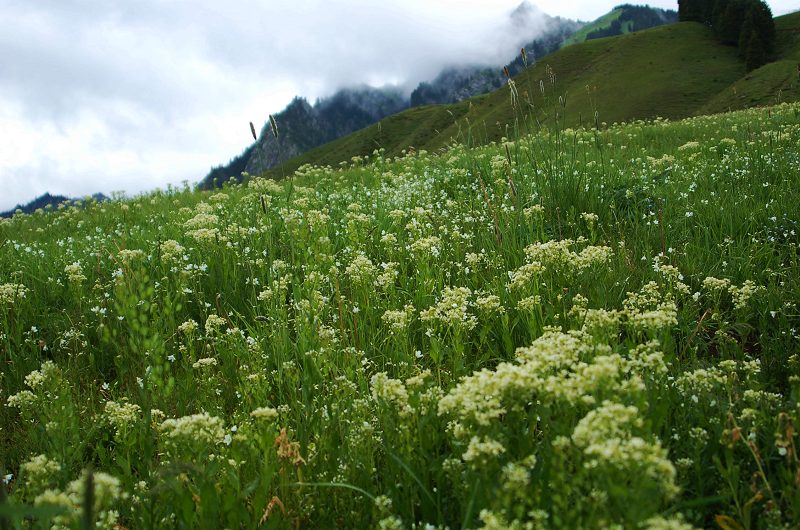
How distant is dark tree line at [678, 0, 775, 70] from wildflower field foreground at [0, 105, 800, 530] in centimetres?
13188

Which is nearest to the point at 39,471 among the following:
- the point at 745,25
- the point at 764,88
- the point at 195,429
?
the point at 195,429

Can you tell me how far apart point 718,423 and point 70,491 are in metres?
3.21

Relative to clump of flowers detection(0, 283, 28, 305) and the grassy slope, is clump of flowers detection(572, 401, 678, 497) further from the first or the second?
the grassy slope

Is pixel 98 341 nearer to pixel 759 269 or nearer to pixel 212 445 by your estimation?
pixel 212 445

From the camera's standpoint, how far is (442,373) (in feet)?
12.1

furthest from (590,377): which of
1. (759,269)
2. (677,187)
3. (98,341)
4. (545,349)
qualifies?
(677,187)

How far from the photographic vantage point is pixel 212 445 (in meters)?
3.23

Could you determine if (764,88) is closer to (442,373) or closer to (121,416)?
(442,373)

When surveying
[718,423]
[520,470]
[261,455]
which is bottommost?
[718,423]

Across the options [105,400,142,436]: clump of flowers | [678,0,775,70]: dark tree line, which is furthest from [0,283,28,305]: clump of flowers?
[678,0,775,70]: dark tree line

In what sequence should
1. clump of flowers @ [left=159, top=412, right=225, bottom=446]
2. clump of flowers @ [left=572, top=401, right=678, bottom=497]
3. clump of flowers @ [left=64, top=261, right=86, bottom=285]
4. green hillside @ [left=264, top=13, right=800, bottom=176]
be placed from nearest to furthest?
1. clump of flowers @ [left=572, top=401, right=678, bottom=497]
2. clump of flowers @ [left=159, top=412, right=225, bottom=446]
3. clump of flowers @ [left=64, top=261, right=86, bottom=285]
4. green hillside @ [left=264, top=13, right=800, bottom=176]

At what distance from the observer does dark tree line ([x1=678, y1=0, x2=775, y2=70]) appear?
11106 cm

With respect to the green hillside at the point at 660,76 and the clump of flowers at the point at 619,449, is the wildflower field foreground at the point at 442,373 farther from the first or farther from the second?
the green hillside at the point at 660,76

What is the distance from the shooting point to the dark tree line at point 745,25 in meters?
111
